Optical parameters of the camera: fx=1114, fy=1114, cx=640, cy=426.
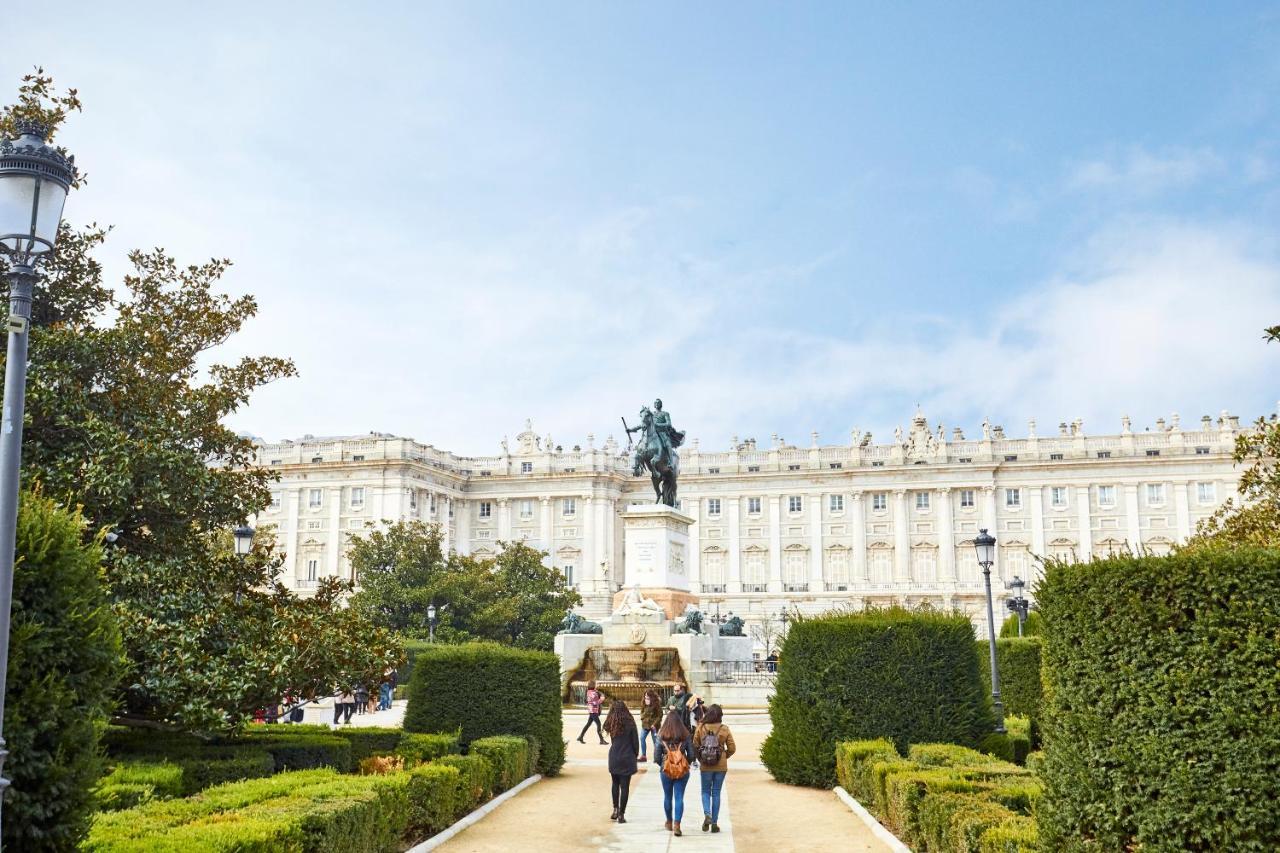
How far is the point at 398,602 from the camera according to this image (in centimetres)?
5972

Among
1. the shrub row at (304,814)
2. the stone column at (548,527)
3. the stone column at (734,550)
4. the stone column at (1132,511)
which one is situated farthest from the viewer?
the stone column at (548,527)

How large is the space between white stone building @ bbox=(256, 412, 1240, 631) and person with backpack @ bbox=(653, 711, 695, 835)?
244 feet

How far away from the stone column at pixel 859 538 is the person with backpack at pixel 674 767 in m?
78.4

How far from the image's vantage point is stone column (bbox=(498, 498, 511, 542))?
311 feet

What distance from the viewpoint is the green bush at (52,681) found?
5793 mm

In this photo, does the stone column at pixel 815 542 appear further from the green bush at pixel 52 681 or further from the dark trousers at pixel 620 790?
the green bush at pixel 52 681

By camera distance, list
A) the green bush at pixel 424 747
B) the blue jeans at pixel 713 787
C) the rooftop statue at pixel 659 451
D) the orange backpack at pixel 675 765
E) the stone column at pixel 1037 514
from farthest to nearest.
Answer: the stone column at pixel 1037 514, the rooftop statue at pixel 659 451, the green bush at pixel 424 747, the blue jeans at pixel 713 787, the orange backpack at pixel 675 765

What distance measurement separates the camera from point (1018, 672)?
24.8 m

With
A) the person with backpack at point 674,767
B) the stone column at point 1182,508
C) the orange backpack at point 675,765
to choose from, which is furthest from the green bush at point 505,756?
the stone column at point 1182,508

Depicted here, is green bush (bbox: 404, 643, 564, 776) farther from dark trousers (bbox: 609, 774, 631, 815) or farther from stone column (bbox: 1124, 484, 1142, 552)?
stone column (bbox: 1124, 484, 1142, 552)

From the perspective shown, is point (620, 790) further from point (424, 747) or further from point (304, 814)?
point (304, 814)

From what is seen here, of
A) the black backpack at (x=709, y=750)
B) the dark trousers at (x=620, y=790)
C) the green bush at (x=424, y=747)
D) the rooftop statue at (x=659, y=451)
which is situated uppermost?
the rooftop statue at (x=659, y=451)

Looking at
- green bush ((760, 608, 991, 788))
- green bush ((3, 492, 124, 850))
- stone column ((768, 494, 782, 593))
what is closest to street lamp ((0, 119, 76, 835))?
green bush ((3, 492, 124, 850))

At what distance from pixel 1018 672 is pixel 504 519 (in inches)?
2889
